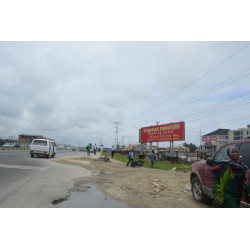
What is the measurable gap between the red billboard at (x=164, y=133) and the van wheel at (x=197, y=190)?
2336cm

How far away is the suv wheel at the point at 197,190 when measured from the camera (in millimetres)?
6074

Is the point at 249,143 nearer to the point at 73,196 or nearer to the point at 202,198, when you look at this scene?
the point at 202,198

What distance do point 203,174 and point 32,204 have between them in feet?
13.9

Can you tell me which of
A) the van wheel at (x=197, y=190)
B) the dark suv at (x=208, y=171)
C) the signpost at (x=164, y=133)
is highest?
the signpost at (x=164, y=133)

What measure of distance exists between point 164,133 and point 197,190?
2627cm

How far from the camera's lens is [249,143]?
14.6 ft

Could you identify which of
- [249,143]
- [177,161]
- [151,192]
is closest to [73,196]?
[151,192]

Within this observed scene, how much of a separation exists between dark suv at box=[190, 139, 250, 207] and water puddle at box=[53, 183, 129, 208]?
6.55 ft

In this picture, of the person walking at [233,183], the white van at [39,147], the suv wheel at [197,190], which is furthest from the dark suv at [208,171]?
the white van at [39,147]

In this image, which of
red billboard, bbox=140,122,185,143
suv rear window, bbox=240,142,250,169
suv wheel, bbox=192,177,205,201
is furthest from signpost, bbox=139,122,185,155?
suv rear window, bbox=240,142,250,169

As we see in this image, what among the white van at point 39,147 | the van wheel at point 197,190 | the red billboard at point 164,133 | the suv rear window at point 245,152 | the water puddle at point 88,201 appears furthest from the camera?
the red billboard at point 164,133

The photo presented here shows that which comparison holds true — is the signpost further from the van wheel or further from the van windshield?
the van wheel

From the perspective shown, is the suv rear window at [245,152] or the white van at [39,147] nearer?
the suv rear window at [245,152]

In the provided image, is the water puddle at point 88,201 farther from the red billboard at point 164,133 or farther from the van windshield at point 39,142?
the red billboard at point 164,133
